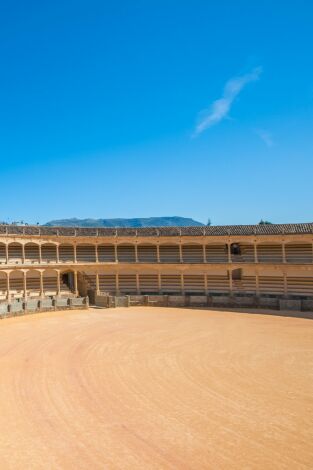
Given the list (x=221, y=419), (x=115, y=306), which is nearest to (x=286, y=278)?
(x=115, y=306)

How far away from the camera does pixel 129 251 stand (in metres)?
44.2

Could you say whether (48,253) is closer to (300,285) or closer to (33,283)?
(33,283)

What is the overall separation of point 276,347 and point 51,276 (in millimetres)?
27518

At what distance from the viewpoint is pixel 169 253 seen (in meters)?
43.3

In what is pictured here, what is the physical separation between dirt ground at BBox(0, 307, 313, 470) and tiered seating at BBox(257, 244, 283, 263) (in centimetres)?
1417

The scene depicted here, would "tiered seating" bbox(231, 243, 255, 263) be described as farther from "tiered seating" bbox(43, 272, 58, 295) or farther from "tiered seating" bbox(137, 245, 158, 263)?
"tiered seating" bbox(43, 272, 58, 295)

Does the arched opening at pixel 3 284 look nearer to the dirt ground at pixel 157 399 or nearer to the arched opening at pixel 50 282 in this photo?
the arched opening at pixel 50 282

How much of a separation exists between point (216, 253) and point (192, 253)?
8.34 feet

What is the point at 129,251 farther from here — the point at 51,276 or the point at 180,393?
the point at 180,393

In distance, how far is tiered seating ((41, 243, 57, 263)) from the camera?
42188 mm

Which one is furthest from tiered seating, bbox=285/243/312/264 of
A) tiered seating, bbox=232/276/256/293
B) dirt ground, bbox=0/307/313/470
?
dirt ground, bbox=0/307/313/470

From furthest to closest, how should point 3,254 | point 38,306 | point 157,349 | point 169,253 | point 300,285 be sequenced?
point 169,253
point 3,254
point 300,285
point 38,306
point 157,349

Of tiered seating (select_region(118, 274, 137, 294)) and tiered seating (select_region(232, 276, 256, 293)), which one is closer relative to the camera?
tiered seating (select_region(232, 276, 256, 293))

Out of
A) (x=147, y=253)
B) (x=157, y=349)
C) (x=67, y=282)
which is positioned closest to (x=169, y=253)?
(x=147, y=253)
